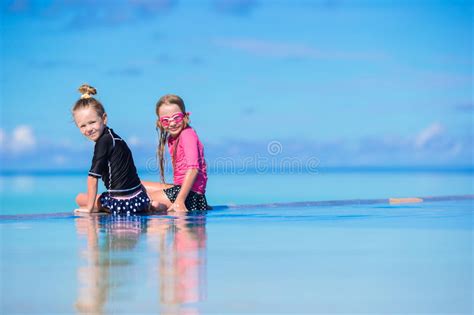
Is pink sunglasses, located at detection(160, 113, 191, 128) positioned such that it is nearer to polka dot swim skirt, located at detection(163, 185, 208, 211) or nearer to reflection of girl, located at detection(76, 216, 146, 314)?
polka dot swim skirt, located at detection(163, 185, 208, 211)

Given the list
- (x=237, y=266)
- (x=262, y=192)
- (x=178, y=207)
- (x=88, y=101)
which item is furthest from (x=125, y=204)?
(x=262, y=192)

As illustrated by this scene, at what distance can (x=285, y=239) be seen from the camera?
411 cm

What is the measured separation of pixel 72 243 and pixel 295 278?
1.49m

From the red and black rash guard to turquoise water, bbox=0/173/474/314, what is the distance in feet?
1.84

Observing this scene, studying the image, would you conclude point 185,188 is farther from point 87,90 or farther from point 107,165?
point 87,90

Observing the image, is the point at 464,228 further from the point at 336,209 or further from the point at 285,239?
the point at 336,209

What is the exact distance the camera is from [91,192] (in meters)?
5.63

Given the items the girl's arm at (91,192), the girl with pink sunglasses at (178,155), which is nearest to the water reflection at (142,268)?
the girl's arm at (91,192)

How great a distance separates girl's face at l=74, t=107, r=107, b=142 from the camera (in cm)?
565

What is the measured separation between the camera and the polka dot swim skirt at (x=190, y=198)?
621 cm

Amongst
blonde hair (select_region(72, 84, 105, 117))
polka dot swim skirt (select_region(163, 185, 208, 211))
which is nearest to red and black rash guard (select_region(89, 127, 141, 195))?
blonde hair (select_region(72, 84, 105, 117))

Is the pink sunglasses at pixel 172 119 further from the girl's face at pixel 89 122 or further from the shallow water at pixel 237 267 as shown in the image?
the shallow water at pixel 237 267

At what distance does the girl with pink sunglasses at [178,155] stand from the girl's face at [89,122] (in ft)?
2.27

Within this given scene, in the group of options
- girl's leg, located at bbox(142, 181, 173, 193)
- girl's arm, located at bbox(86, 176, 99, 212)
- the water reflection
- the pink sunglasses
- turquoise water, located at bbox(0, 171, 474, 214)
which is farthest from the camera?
turquoise water, located at bbox(0, 171, 474, 214)
